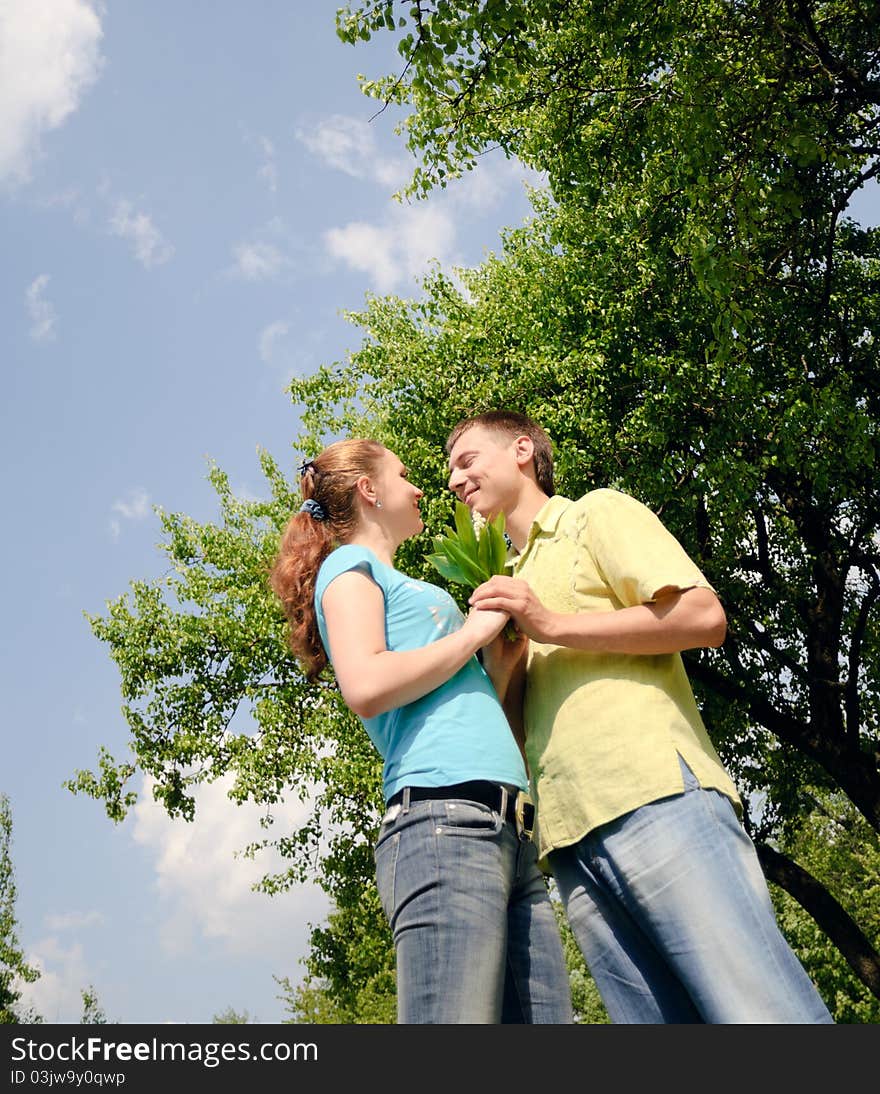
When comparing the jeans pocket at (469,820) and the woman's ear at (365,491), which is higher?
the woman's ear at (365,491)

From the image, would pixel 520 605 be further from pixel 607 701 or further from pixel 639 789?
pixel 639 789

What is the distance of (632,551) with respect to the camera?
9.05ft

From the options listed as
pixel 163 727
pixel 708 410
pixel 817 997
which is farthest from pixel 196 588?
pixel 817 997

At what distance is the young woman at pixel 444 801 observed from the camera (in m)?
2.53

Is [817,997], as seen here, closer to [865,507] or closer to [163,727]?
[865,507]

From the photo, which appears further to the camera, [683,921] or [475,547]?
[475,547]

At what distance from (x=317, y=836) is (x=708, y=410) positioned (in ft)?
35.8

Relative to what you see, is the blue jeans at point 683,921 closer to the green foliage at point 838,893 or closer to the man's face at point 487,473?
the man's face at point 487,473

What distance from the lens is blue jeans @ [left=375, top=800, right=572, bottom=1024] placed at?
2.50 metres

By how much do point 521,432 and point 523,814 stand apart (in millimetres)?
1337

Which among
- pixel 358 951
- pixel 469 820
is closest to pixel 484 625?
pixel 469 820

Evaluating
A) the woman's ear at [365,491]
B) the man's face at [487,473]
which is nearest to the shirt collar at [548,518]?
the man's face at [487,473]
